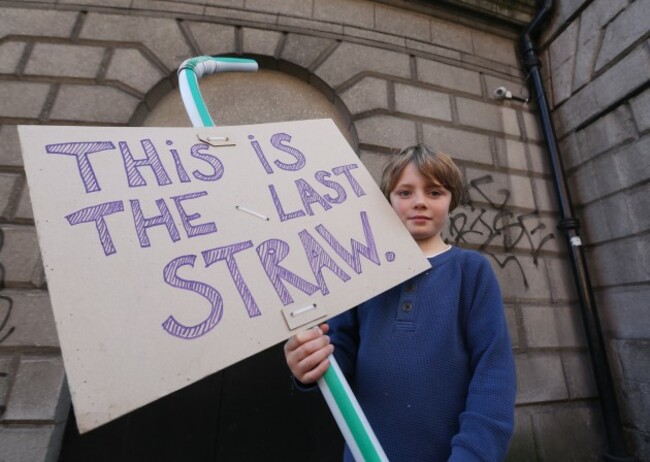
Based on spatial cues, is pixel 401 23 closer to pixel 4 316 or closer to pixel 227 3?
pixel 227 3

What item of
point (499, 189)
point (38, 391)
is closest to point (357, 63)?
point (499, 189)

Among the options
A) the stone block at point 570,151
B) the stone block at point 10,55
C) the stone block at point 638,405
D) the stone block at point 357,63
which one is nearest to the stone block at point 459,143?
the stone block at point 357,63

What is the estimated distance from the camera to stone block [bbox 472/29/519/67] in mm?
3463

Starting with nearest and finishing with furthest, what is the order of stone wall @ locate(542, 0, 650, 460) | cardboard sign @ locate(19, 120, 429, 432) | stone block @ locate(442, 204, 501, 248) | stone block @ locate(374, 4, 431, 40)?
cardboard sign @ locate(19, 120, 429, 432) < stone wall @ locate(542, 0, 650, 460) < stone block @ locate(442, 204, 501, 248) < stone block @ locate(374, 4, 431, 40)

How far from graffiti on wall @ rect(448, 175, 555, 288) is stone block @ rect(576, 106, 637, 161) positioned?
73cm

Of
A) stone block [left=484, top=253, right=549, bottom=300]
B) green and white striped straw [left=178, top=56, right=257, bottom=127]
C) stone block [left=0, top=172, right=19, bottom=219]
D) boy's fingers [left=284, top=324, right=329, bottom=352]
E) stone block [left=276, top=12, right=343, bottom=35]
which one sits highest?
stone block [left=276, top=12, right=343, bottom=35]

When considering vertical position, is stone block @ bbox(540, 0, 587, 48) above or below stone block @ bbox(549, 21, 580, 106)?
above

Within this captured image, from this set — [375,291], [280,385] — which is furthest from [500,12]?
[280,385]

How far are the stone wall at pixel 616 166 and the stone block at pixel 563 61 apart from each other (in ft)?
0.04

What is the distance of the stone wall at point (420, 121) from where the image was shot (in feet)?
7.84

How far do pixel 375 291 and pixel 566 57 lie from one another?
12.3 ft

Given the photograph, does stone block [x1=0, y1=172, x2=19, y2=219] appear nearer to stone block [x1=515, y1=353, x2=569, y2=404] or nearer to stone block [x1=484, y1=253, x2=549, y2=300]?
stone block [x1=484, y1=253, x2=549, y2=300]

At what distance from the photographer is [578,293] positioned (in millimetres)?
2879

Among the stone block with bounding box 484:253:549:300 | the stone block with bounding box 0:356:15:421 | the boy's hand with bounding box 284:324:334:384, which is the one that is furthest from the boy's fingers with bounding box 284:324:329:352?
the stone block with bounding box 484:253:549:300
